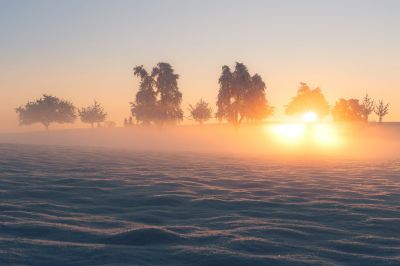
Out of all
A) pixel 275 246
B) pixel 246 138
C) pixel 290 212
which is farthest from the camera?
A: pixel 246 138

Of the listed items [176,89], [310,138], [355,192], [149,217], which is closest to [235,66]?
[176,89]

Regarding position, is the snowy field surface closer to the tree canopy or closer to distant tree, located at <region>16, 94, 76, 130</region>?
the tree canopy

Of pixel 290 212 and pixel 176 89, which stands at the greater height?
pixel 176 89

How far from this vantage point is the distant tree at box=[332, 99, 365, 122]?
96125 millimetres

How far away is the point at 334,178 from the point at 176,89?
61.5 m

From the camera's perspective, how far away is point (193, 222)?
10109 millimetres

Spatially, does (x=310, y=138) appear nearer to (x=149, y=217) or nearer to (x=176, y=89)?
(x=176, y=89)

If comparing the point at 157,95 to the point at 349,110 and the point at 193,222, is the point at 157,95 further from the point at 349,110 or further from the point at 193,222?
the point at 193,222

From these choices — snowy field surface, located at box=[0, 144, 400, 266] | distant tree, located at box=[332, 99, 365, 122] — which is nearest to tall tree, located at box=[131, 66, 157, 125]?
distant tree, located at box=[332, 99, 365, 122]

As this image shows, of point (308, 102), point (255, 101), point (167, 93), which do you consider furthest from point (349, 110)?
point (167, 93)

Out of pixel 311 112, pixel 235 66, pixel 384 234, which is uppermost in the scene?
pixel 235 66

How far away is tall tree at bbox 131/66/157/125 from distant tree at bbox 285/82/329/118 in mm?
26700

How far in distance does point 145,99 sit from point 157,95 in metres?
2.82

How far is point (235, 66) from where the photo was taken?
74875 mm
